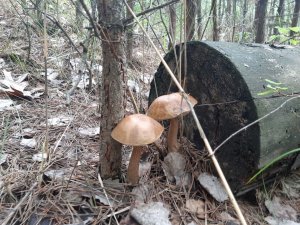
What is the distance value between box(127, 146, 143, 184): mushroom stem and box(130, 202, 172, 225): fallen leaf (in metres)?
0.18

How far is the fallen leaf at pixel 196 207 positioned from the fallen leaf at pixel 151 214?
0.54 ft

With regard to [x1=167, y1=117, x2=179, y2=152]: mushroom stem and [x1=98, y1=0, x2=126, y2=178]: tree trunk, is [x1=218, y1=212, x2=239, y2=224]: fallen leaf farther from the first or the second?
[x1=98, y1=0, x2=126, y2=178]: tree trunk

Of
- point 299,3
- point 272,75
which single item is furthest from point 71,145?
point 299,3

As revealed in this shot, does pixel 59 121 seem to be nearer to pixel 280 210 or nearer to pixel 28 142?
pixel 28 142

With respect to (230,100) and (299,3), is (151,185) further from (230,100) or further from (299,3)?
(299,3)

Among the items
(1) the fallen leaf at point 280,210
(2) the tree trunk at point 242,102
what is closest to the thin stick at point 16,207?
(2) the tree trunk at point 242,102

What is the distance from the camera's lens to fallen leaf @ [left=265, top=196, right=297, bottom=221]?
6.14 ft

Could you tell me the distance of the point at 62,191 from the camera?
1736mm

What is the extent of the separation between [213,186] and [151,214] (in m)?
0.48

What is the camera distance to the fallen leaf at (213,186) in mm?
1868

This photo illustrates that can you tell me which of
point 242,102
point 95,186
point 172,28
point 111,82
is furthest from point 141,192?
point 172,28

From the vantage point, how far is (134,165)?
1.81m

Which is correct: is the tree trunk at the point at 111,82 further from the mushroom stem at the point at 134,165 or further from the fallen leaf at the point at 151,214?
the fallen leaf at the point at 151,214

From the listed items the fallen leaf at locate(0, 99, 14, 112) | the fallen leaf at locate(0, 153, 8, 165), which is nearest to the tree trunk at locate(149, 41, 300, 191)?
the fallen leaf at locate(0, 153, 8, 165)
